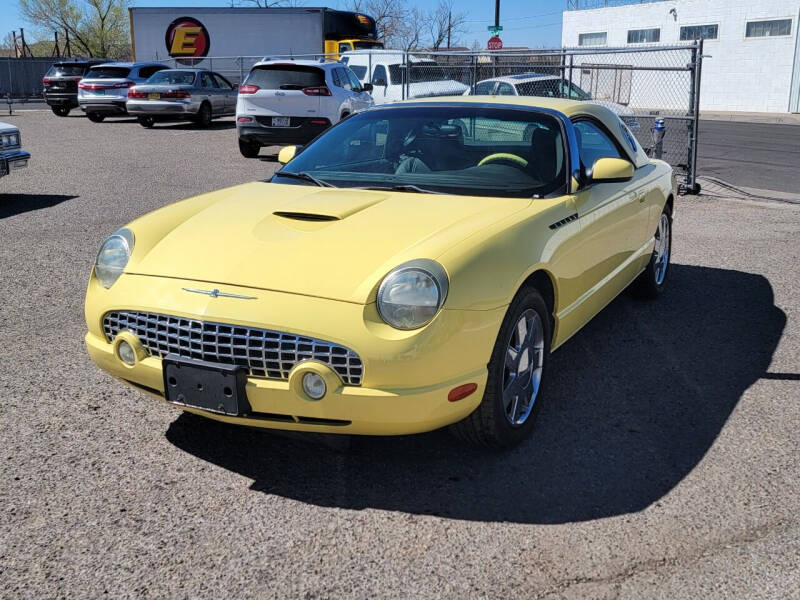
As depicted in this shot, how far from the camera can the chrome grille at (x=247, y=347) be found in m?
3.21

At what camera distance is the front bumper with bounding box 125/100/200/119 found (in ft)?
75.3

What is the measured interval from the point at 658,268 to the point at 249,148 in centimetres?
1157

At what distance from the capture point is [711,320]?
5.95m

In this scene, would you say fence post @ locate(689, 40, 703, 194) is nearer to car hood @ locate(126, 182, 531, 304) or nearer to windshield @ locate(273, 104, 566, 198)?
windshield @ locate(273, 104, 566, 198)

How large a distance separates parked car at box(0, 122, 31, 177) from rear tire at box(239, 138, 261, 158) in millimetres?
5748

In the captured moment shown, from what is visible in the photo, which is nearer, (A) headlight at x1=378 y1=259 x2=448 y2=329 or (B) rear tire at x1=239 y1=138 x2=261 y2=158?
(A) headlight at x1=378 y1=259 x2=448 y2=329

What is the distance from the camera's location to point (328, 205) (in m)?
4.04

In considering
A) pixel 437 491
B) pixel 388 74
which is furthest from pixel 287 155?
pixel 388 74

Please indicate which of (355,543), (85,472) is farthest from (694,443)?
(85,472)

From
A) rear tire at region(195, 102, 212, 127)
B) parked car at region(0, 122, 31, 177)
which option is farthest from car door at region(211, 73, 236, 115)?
parked car at region(0, 122, 31, 177)

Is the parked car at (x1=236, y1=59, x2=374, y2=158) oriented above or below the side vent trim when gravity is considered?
above

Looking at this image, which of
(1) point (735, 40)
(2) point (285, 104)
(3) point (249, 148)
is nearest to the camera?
(2) point (285, 104)

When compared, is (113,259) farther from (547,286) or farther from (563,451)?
(563,451)

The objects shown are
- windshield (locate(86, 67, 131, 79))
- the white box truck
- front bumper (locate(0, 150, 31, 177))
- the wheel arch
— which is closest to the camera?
the wheel arch
